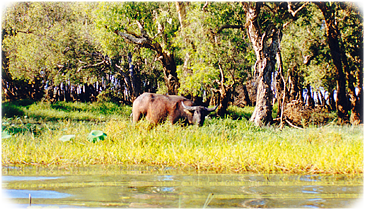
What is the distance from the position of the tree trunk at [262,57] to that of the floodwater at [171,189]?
906 cm

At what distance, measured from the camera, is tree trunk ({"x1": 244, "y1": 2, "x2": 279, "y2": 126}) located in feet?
47.0

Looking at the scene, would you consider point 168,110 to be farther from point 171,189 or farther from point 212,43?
point 171,189

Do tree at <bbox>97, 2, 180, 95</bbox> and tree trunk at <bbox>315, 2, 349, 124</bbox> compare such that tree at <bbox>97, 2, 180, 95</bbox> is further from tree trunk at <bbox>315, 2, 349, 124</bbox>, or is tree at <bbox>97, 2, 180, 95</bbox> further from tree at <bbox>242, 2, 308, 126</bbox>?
tree trunk at <bbox>315, 2, 349, 124</bbox>

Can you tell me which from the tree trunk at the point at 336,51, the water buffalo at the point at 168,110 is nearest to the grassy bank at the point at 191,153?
the water buffalo at the point at 168,110

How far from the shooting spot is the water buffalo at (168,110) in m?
12.0

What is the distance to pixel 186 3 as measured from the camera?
17.9m

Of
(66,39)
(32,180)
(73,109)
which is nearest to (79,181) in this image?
(32,180)

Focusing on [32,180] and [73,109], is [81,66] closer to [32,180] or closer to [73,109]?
[73,109]

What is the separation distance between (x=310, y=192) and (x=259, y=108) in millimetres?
10561

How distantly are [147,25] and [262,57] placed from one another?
6.43m

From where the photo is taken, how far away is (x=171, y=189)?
4.39 m

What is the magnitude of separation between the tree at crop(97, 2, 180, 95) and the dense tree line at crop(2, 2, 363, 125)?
0.05 metres

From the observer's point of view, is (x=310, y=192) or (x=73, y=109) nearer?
(x=310, y=192)

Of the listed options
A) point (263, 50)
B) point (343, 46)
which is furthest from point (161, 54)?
point (343, 46)
